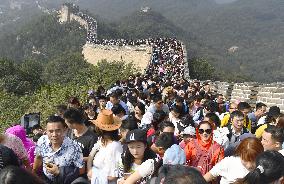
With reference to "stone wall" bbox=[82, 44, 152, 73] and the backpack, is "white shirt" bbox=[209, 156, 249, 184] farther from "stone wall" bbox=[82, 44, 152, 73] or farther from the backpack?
"stone wall" bbox=[82, 44, 152, 73]

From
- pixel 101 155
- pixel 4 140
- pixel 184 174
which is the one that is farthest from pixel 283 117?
pixel 184 174

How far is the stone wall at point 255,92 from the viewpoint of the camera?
1073 centimetres

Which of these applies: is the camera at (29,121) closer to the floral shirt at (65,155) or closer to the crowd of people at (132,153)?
the crowd of people at (132,153)

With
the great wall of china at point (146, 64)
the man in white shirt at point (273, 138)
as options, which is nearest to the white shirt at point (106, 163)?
the man in white shirt at point (273, 138)

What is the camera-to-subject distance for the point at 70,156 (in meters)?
4.29

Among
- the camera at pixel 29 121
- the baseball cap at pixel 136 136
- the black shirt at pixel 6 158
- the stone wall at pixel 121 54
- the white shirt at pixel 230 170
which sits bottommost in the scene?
the camera at pixel 29 121

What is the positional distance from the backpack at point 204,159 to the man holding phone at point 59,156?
1.07 meters

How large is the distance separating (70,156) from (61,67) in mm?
54661

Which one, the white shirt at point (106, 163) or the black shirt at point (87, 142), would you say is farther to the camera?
the black shirt at point (87, 142)

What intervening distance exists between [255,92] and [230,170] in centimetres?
893

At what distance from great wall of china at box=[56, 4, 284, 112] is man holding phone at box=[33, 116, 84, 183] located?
674cm

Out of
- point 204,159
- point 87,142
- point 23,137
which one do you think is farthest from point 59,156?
point 204,159

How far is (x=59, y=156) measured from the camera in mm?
4281

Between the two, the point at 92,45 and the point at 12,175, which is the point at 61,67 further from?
the point at 12,175
